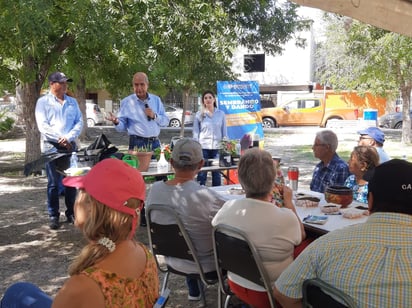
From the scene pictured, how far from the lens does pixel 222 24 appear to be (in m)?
7.03

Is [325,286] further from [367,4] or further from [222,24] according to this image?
[222,24]

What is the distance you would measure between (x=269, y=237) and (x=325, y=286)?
2.52ft

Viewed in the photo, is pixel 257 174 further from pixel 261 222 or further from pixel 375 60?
pixel 375 60

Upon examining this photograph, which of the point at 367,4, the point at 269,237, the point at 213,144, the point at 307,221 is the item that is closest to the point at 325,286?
the point at 269,237

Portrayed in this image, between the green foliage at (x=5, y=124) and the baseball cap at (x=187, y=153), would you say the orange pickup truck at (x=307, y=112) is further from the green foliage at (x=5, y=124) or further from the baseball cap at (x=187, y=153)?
the baseball cap at (x=187, y=153)

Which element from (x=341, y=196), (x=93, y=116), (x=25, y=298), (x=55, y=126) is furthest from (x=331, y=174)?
(x=93, y=116)

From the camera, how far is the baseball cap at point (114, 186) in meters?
1.57

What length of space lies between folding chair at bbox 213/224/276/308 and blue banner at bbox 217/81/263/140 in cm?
702

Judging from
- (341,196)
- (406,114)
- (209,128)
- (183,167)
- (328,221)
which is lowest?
(328,221)

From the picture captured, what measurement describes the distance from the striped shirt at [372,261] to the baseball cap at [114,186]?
72 cm

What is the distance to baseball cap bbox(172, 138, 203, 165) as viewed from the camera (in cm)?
314

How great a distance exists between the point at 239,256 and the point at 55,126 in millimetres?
3645

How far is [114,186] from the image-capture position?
62.4 inches

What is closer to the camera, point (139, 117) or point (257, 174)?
point (257, 174)
